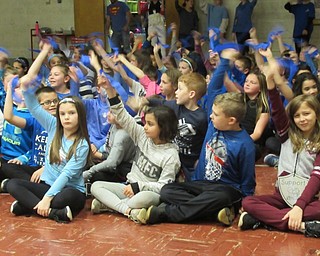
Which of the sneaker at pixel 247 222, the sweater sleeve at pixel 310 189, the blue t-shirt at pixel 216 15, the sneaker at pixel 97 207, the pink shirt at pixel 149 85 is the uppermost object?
the blue t-shirt at pixel 216 15

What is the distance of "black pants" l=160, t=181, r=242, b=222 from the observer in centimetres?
337

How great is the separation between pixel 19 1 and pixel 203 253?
10.8 metres

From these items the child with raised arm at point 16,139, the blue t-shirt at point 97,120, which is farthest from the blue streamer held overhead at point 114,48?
the child with raised arm at point 16,139

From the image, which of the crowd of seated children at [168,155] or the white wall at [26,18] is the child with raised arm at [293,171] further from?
the white wall at [26,18]

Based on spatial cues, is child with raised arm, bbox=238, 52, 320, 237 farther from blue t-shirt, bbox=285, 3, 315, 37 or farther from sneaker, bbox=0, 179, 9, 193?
blue t-shirt, bbox=285, 3, 315, 37

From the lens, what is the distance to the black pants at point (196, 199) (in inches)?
133


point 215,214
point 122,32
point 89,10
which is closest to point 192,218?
point 215,214

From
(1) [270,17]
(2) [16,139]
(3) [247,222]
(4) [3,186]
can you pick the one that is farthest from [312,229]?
(1) [270,17]

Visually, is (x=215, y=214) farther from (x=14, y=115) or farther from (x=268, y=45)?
(x=14, y=115)

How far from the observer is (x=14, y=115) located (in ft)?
13.8

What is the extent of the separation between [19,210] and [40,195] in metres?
0.17

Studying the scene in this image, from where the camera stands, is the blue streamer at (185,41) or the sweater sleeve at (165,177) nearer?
the sweater sleeve at (165,177)

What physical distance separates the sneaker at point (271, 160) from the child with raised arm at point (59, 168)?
1.89 meters

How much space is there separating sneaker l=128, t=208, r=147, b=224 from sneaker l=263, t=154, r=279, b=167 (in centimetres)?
184
